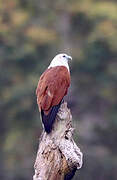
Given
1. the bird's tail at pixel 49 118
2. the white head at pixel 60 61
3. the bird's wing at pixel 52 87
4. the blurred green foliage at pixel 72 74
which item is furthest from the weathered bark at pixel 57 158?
the blurred green foliage at pixel 72 74

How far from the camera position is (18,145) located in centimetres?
2223

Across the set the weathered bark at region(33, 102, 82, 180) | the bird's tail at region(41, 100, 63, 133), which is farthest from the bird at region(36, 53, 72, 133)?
the weathered bark at region(33, 102, 82, 180)

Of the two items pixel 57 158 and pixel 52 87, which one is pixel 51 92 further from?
pixel 57 158

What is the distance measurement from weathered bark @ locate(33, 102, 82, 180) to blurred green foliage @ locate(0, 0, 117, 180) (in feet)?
42.0

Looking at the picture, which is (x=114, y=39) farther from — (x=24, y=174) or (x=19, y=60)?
(x=24, y=174)

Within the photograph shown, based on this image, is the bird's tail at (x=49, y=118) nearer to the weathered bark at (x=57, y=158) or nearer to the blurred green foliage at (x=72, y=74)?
the weathered bark at (x=57, y=158)

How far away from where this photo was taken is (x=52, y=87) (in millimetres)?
9047

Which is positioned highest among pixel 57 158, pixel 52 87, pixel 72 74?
pixel 72 74

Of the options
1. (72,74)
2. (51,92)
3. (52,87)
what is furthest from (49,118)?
(72,74)

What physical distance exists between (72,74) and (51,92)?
45.6 ft

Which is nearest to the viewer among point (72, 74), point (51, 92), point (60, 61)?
point (51, 92)

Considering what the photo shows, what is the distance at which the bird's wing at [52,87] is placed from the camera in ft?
28.9

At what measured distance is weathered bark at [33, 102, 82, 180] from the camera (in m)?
8.10

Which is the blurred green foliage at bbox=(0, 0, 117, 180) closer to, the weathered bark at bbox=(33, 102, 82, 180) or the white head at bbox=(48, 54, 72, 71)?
the white head at bbox=(48, 54, 72, 71)
